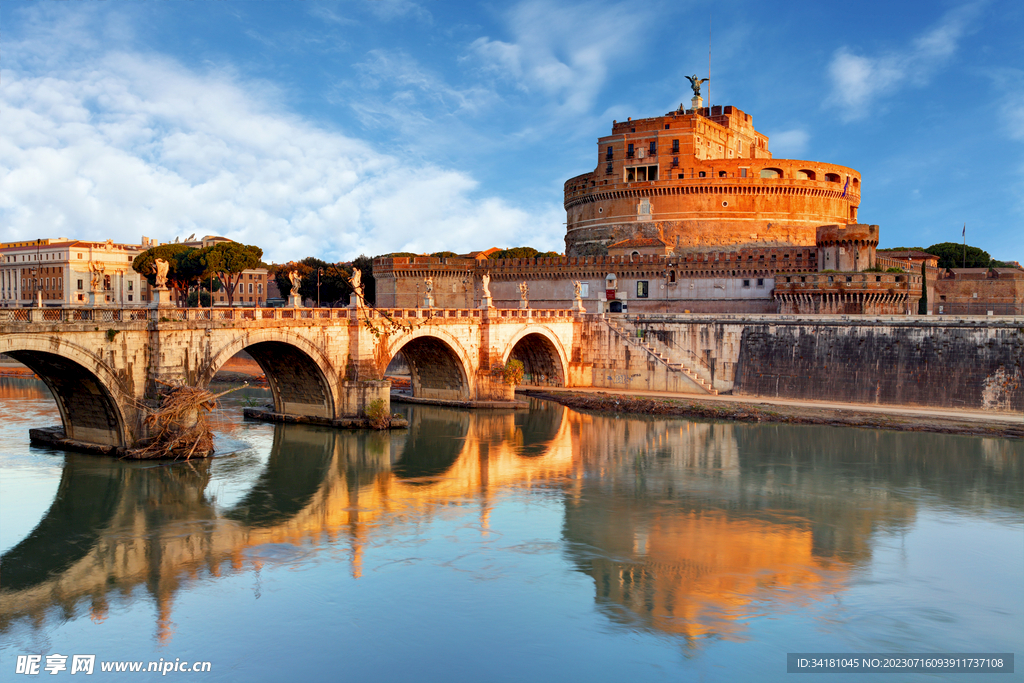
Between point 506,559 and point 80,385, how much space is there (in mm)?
15235

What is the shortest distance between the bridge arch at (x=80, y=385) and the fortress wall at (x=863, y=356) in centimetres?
2892

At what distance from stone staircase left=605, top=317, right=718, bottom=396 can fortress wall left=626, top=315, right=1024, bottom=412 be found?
63cm

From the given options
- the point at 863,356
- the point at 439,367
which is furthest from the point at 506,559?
the point at 863,356

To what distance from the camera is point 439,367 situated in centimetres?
4128

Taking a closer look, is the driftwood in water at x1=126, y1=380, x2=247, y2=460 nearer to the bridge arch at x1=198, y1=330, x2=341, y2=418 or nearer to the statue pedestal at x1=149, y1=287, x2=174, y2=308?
the statue pedestal at x1=149, y1=287, x2=174, y2=308

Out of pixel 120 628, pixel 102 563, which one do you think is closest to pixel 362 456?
pixel 102 563

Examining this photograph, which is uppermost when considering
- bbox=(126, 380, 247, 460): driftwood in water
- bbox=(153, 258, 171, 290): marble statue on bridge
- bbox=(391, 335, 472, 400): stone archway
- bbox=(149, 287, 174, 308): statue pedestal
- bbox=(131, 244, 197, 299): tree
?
bbox=(131, 244, 197, 299): tree

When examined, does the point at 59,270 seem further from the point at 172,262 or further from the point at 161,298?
the point at 161,298

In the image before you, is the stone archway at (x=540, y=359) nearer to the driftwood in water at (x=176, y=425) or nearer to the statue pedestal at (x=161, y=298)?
the driftwood in water at (x=176, y=425)

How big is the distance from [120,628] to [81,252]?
71.0 meters

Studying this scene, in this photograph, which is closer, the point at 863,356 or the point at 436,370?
the point at 863,356

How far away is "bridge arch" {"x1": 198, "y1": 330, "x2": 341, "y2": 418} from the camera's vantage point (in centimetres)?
3108

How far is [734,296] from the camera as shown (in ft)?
175

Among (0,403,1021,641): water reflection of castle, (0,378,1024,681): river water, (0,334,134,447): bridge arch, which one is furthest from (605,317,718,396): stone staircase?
(0,334,134,447): bridge arch
